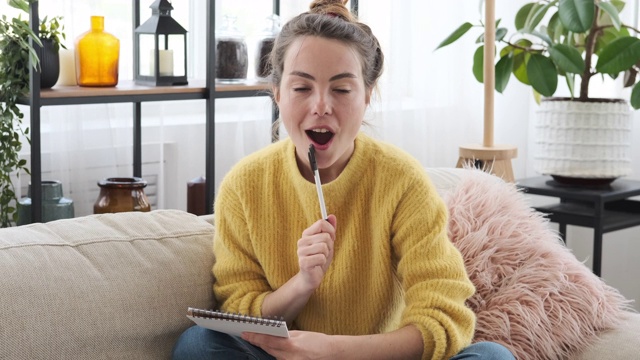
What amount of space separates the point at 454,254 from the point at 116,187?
94 centimetres

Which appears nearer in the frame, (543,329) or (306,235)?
(306,235)

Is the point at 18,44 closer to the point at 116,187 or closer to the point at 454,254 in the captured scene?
the point at 116,187

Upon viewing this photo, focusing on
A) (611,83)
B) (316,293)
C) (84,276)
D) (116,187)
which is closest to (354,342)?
(316,293)

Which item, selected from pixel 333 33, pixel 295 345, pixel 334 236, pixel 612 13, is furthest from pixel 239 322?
pixel 612 13

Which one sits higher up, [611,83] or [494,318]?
[611,83]

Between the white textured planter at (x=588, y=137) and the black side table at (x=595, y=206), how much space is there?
0.05 metres

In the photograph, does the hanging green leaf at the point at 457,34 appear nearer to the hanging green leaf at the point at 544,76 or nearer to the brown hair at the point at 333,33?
the hanging green leaf at the point at 544,76

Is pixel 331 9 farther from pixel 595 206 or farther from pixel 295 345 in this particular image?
pixel 595 206

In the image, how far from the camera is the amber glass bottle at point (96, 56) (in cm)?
222

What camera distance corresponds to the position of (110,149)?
2.66m

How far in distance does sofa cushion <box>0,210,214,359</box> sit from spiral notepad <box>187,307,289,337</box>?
0.20m

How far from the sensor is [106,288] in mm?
1513

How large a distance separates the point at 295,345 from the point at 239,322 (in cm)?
14

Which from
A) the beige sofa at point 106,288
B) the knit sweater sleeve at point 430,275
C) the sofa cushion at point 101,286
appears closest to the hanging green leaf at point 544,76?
the beige sofa at point 106,288
